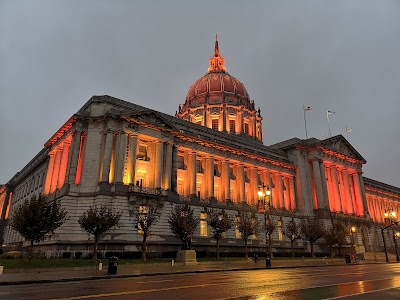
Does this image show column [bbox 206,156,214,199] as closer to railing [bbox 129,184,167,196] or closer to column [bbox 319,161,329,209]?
railing [bbox 129,184,167,196]

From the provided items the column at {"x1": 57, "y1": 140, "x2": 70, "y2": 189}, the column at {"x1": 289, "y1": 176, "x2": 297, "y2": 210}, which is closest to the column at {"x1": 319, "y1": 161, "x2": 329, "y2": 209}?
the column at {"x1": 289, "y1": 176, "x2": 297, "y2": 210}

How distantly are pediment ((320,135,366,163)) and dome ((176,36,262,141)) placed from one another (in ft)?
79.4

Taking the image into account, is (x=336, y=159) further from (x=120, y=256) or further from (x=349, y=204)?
(x=120, y=256)

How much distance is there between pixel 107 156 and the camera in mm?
47219

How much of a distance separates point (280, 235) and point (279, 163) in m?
16.0

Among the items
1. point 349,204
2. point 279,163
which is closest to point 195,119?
point 279,163

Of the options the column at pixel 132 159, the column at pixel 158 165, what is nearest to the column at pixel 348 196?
the column at pixel 158 165

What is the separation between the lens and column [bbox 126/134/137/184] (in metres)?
47.4

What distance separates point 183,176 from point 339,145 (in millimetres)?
44406

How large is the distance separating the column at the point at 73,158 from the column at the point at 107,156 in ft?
→ 14.7

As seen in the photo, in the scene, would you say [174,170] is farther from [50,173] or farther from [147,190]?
[50,173]

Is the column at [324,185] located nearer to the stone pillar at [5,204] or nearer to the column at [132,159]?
the column at [132,159]

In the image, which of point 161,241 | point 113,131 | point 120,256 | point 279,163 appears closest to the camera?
point 120,256

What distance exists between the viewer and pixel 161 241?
45.4 m
